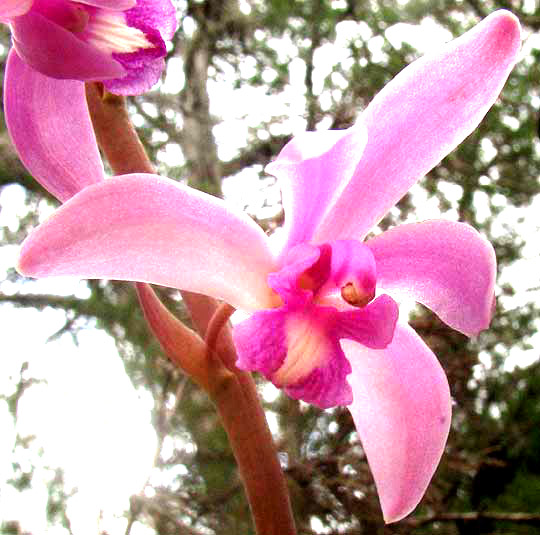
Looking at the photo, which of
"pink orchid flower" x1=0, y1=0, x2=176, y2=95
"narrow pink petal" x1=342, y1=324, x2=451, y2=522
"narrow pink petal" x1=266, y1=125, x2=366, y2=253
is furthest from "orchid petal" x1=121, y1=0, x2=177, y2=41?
"narrow pink petal" x1=342, y1=324, x2=451, y2=522

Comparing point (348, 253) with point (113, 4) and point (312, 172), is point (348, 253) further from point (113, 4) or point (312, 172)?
point (113, 4)

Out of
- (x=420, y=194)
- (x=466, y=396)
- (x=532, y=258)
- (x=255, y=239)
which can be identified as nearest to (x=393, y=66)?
(x=420, y=194)

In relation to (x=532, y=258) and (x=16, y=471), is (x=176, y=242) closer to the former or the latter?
(x=16, y=471)

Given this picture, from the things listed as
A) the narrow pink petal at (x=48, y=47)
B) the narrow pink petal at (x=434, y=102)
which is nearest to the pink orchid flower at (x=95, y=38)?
the narrow pink petal at (x=48, y=47)

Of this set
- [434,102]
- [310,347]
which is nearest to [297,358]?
[310,347]

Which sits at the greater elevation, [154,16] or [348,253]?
[154,16]

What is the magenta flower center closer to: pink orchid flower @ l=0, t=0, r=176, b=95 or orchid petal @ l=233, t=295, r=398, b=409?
orchid petal @ l=233, t=295, r=398, b=409
